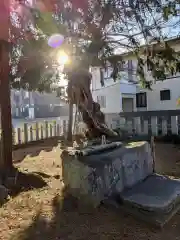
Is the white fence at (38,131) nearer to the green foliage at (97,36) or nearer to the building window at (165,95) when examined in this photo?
the green foliage at (97,36)

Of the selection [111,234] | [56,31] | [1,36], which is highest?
[56,31]

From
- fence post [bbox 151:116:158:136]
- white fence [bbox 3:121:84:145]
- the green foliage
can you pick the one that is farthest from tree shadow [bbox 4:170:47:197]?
fence post [bbox 151:116:158:136]

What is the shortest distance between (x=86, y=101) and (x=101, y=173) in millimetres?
5844

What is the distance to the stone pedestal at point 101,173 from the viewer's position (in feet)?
12.2

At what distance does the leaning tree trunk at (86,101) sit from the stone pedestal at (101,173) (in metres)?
4.64

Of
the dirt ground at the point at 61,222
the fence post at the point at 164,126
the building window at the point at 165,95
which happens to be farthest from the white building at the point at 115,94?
the dirt ground at the point at 61,222

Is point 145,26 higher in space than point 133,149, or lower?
higher

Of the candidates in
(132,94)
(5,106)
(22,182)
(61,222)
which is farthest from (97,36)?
(132,94)

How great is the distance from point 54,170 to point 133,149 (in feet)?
7.42

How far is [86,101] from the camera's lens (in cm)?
939

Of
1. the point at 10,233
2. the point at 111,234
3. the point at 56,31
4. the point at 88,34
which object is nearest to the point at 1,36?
the point at 56,31

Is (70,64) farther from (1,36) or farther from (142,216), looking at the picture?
(142,216)

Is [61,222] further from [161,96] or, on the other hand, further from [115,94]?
[115,94]

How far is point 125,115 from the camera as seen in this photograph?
11.8 meters
